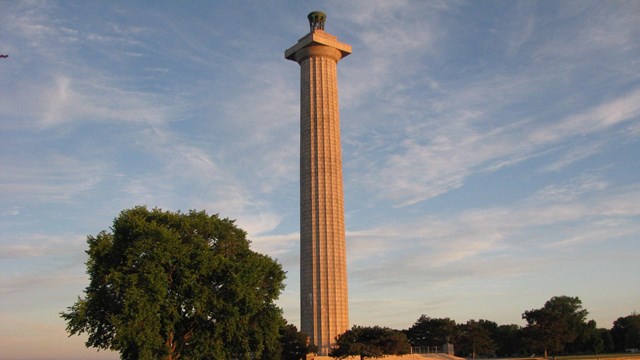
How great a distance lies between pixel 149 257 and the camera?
4291cm

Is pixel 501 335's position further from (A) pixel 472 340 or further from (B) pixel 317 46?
(B) pixel 317 46

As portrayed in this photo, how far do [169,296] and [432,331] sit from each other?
51496mm

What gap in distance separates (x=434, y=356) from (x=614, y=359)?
24942 millimetres

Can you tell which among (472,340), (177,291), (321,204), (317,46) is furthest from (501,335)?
(177,291)

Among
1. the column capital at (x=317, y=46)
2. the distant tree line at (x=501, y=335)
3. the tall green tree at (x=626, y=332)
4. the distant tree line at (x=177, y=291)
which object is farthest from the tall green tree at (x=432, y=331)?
the tall green tree at (x=626, y=332)

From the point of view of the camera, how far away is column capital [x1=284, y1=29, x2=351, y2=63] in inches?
2921

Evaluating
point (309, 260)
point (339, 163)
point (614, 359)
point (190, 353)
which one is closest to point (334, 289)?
point (309, 260)

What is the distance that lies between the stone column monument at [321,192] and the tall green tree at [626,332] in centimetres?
6979

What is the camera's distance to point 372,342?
5938 cm

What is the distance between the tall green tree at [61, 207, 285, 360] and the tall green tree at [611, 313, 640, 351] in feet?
292

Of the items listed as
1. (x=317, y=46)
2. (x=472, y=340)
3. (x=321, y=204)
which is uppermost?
(x=317, y=46)

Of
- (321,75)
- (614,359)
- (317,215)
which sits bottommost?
(614,359)

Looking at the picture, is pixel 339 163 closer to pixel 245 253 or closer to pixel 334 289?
pixel 334 289

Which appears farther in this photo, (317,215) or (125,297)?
(317,215)
